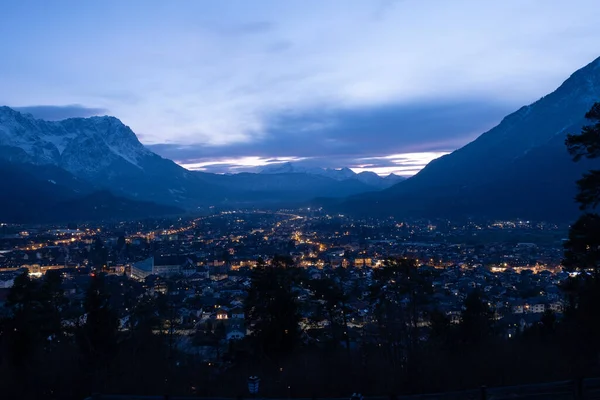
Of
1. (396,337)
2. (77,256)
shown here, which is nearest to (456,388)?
(396,337)

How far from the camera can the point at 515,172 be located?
105 m

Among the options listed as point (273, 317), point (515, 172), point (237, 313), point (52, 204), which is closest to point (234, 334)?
point (237, 313)

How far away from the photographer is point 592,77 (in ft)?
434

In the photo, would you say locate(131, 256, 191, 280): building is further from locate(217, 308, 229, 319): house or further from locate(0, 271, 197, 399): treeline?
locate(0, 271, 197, 399): treeline

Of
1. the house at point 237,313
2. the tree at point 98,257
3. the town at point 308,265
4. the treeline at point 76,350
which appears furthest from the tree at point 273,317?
the tree at point 98,257

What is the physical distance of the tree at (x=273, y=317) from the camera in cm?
1159

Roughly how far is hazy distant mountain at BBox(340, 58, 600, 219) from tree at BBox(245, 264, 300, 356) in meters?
70.7

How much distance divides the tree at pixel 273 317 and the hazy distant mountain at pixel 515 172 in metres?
70.7

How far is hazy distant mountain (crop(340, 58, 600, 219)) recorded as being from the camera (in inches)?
3391

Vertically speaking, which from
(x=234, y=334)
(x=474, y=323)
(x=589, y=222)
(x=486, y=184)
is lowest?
(x=234, y=334)

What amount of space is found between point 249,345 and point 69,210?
114 metres

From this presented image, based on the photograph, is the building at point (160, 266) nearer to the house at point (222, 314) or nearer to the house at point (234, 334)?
the house at point (222, 314)

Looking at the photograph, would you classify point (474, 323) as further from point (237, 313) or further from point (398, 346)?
point (237, 313)

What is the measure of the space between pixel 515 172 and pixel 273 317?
105m
